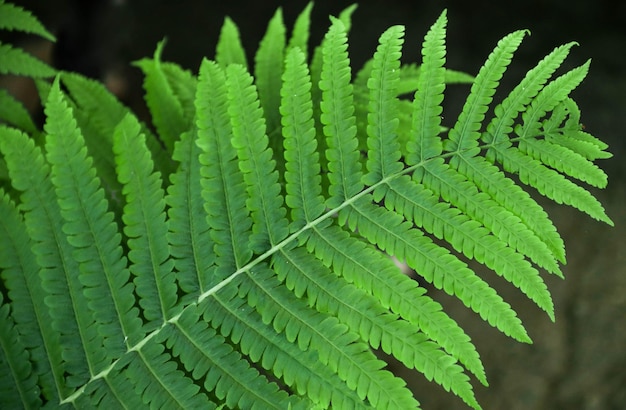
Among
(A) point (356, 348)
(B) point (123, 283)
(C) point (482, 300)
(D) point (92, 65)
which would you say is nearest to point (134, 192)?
(B) point (123, 283)

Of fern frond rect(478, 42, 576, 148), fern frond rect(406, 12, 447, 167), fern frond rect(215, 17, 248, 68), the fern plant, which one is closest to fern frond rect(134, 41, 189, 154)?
fern frond rect(215, 17, 248, 68)

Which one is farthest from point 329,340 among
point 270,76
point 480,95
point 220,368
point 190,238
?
point 270,76

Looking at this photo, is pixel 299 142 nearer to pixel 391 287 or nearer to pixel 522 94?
pixel 391 287

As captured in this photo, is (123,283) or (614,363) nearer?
(123,283)

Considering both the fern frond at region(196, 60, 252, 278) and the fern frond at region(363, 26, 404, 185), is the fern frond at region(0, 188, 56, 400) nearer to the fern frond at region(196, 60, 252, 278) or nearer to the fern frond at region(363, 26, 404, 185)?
the fern frond at region(196, 60, 252, 278)

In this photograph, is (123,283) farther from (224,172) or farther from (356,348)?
(356,348)

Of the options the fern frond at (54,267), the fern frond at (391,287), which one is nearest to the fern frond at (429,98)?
the fern frond at (391,287)

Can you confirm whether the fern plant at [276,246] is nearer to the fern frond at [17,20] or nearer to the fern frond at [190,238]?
the fern frond at [190,238]
